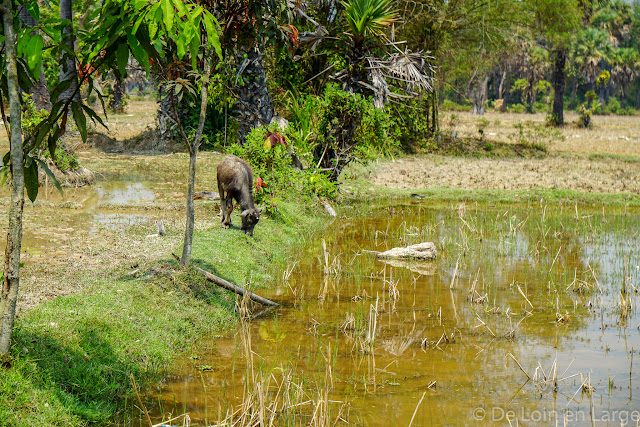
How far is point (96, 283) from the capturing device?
20.0 feet

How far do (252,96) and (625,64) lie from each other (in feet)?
167

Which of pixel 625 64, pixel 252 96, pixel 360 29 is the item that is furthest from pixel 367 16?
pixel 625 64

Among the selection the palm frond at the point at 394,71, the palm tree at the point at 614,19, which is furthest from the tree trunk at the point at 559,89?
the palm tree at the point at 614,19

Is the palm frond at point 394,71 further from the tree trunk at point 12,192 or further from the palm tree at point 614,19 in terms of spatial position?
the palm tree at point 614,19

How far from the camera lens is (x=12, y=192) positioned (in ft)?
12.2

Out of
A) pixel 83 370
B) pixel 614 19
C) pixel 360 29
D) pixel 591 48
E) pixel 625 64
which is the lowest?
pixel 83 370

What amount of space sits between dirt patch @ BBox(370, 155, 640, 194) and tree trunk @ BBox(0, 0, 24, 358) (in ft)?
41.3

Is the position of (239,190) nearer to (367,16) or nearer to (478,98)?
(367,16)

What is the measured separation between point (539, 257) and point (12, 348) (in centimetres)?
731

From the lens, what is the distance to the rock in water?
A: 8992 mm

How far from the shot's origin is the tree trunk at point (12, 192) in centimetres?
374

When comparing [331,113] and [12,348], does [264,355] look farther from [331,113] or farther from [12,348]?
[331,113]

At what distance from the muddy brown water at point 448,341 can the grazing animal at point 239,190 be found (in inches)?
34.4

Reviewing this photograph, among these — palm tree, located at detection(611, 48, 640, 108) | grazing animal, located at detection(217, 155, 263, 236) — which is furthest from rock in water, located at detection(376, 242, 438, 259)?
palm tree, located at detection(611, 48, 640, 108)
